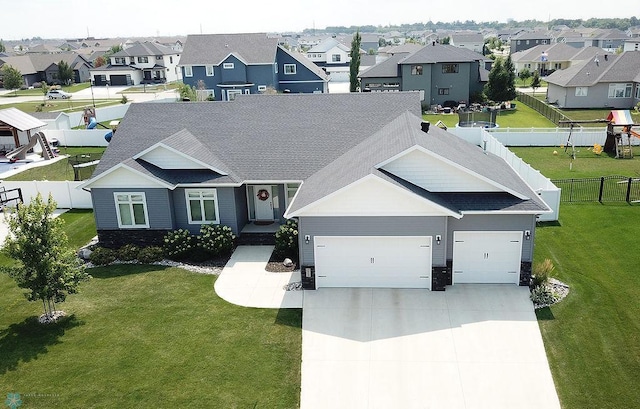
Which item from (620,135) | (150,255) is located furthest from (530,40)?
(150,255)

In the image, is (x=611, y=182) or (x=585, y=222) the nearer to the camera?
(x=585, y=222)

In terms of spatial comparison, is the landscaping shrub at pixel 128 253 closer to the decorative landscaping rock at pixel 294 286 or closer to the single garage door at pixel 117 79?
the decorative landscaping rock at pixel 294 286

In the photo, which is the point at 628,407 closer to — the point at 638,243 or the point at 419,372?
the point at 419,372

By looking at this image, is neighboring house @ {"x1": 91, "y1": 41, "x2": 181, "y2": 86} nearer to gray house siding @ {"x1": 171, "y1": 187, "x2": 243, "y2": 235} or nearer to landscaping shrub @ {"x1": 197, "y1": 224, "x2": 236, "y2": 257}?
gray house siding @ {"x1": 171, "y1": 187, "x2": 243, "y2": 235}

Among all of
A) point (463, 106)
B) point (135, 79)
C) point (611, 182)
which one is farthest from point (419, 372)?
point (135, 79)

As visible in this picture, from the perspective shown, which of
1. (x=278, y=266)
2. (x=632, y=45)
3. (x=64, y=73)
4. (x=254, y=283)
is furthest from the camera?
(x=632, y=45)

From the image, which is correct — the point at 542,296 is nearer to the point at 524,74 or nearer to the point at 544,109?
the point at 544,109
